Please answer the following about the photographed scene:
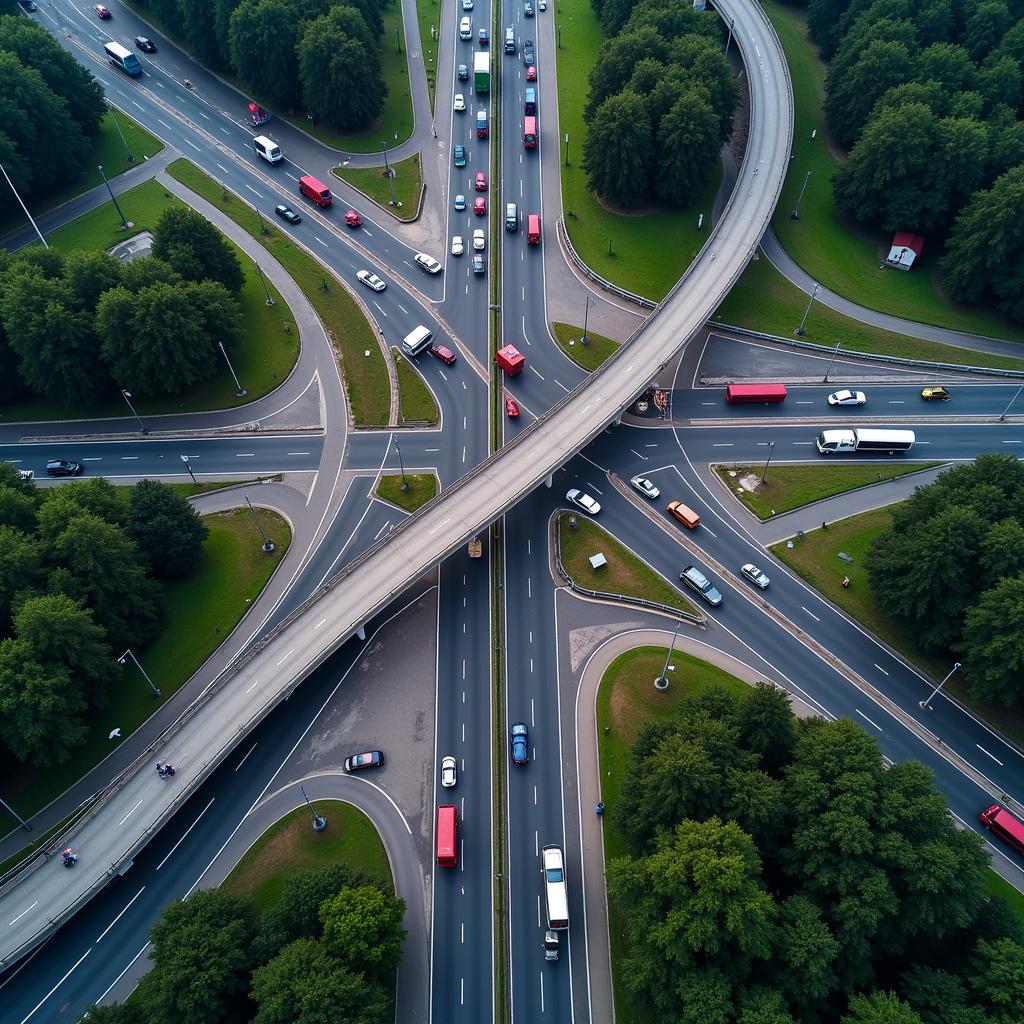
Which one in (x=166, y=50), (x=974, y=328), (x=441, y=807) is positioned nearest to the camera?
(x=441, y=807)

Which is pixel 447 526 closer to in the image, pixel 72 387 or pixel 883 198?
pixel 72 387

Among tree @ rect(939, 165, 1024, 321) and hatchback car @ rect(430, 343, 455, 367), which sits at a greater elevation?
tree @ rect(939, 165, 1024, 321)

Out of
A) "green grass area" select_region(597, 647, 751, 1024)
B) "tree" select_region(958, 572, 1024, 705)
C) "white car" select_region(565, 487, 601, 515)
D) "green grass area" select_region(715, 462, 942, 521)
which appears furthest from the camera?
"green grass area" select_region(715, 462, 942, 521)

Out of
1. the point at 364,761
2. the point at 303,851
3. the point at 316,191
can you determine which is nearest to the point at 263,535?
the point at 364,761

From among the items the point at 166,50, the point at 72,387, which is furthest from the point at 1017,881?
the point at 166,50

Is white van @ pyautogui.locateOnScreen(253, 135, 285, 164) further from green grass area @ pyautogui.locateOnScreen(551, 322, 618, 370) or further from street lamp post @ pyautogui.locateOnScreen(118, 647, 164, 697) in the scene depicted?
street lamp post @ pyautogui.locateOnScreen(118, 647, 164, 697)

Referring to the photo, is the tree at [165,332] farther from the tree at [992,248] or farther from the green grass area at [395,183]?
the tree at [992,248]

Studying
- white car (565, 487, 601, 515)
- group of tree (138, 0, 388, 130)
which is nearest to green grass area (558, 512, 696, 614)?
white car (565, 487, 601, 515)
